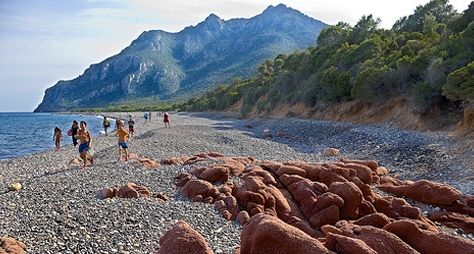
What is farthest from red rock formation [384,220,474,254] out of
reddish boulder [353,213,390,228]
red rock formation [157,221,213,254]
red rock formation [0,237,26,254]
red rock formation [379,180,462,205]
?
red rock formation [0,237,26,254]

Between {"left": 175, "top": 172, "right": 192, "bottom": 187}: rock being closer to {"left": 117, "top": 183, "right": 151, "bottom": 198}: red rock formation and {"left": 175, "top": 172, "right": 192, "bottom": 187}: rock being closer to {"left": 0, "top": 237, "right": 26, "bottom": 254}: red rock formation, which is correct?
{"left": 117, "top": 183, "right": 151, "bottom": 198}: red rock formation

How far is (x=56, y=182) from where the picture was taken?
17688 millimetres

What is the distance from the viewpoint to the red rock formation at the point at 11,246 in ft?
31.4

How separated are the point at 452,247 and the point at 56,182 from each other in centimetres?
1491

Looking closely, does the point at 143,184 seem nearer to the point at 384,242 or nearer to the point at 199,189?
the point at 199,189

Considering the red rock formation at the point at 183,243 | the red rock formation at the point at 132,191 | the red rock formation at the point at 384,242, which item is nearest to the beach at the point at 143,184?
the red rock formation at the point at 132,191

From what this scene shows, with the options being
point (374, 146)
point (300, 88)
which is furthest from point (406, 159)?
point (300, 88)

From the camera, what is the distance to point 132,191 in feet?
51.2

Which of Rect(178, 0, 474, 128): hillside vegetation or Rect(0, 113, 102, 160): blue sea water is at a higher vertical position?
Rect(178, 0, 474, 128): hillside vegetation

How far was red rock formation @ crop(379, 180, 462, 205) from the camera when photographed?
53.1ft

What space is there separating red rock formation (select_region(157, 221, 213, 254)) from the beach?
2019 millimetres

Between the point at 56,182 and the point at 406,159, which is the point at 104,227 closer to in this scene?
the point at 56,182

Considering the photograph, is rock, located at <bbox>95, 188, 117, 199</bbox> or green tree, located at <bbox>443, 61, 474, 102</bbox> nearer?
rock, located at <bbox>95, 188, 117, 199</bbox>

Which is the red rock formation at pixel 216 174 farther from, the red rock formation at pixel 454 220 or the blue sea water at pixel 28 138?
the blue sea water at pixel 28 138
